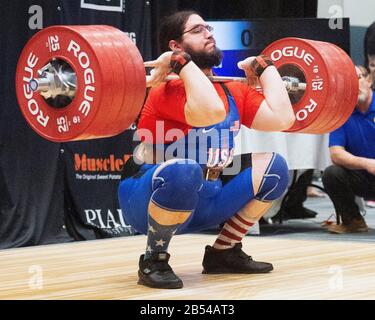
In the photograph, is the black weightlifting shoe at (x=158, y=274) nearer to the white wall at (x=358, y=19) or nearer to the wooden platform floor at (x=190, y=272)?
the wooden platform floor at (x=190, y=272)

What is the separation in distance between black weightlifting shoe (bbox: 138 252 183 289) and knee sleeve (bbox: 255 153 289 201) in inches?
20.1

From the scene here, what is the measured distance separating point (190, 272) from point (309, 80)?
1035 millimetres

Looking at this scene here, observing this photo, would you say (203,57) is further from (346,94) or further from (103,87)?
(346,94)

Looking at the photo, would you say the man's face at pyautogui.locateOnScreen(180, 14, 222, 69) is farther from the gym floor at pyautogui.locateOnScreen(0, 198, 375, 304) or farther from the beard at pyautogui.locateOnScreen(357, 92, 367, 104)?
the beard at pyautogui.locateOnScreen(357, 92, 367, 104)

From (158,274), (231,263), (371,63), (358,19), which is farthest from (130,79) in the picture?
(358,19)

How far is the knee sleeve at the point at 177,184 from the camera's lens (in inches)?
132

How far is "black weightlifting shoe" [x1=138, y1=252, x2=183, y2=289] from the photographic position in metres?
3.43

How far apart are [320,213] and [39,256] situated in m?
3.17

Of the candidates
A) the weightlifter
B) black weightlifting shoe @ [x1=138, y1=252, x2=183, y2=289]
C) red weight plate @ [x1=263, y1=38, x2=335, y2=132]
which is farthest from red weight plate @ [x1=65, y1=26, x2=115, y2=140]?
red weight plate @ [x1=263, y1=38, x2=335, y2=132]

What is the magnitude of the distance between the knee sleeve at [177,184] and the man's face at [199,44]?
0.47 m

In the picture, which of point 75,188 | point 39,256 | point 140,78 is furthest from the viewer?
point 75,188
